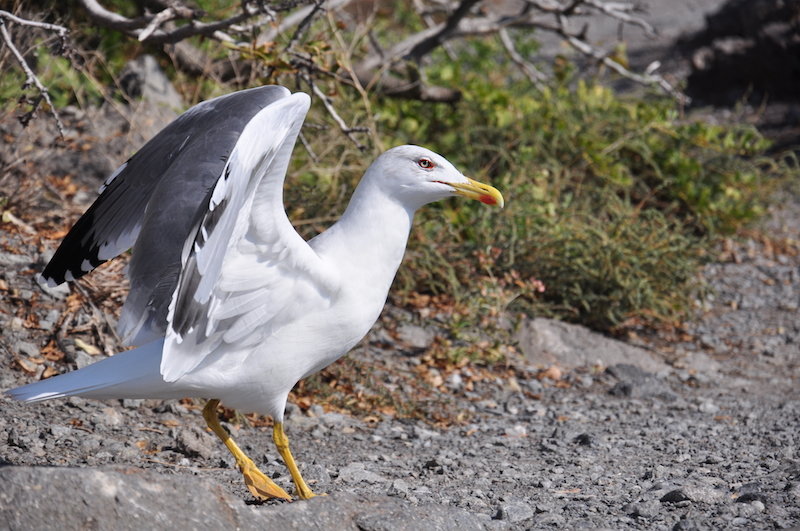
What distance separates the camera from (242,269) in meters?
3.19

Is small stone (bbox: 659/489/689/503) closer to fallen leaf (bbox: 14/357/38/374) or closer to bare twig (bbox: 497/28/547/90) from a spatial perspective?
fallen leaf (bbox: 14/357/38/374)

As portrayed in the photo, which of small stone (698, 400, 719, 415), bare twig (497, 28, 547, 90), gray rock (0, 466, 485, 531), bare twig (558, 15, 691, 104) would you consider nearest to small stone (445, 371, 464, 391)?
small stone (698, 400, 719, 415)

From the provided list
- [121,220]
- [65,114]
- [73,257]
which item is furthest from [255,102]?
[65,114]

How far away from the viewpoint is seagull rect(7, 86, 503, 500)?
120 inches

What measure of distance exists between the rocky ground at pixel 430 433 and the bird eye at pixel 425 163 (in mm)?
1189

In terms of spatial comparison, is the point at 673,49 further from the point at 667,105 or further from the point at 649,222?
the point at 649,222

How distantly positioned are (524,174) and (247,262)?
3.57 metres

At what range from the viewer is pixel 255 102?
3236 mm

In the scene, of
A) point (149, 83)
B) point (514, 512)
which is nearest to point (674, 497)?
point (514, 512)

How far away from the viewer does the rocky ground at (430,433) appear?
8.95 ft

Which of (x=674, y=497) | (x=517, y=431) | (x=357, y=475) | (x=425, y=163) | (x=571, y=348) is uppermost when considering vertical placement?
(x=425, y=163)

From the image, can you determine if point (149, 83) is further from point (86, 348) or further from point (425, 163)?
point (425, 163)

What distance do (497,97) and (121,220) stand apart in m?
4.27

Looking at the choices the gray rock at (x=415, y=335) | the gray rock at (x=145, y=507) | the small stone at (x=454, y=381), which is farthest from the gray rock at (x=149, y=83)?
the gray rock at (x=145, y=507)
